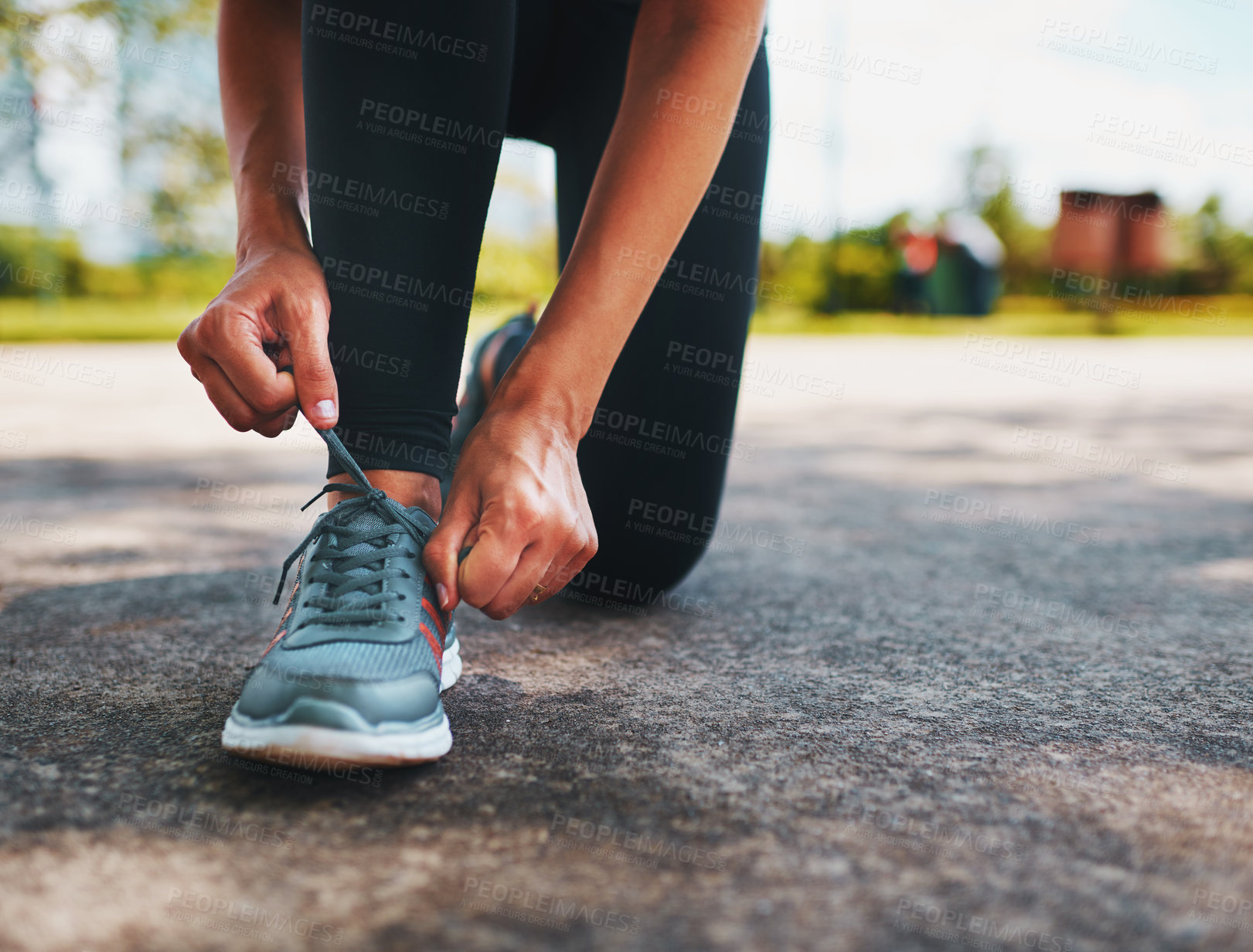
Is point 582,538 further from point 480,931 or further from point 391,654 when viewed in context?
point 480,931

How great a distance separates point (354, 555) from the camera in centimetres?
85

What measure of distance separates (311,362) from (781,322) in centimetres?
1520

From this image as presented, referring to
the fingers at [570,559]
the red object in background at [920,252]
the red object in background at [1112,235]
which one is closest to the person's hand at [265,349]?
the fingers at [570,559]

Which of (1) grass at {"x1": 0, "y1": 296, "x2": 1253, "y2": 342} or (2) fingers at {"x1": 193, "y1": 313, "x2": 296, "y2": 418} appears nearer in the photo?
(2) fingers at {"x1": 193, "y1": 313, "x2": 296, "y2": 418}

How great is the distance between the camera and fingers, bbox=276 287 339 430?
2.75 ft

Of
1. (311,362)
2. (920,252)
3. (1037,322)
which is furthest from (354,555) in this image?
(920,252)

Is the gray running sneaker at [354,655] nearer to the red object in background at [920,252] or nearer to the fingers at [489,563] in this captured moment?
the fingers at [489,563]

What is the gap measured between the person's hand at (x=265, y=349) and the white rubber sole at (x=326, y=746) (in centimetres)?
28

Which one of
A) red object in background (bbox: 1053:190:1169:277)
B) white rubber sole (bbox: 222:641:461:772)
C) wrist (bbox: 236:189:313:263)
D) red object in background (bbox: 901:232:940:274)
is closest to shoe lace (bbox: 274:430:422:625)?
white rubber sole (bbox: 222:641:461:772)

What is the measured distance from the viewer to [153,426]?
333 cm

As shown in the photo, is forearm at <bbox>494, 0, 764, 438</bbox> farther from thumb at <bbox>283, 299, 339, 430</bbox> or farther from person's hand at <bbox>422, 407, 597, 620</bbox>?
thumb at <bbox>283, 299, 339, 430</bbox>

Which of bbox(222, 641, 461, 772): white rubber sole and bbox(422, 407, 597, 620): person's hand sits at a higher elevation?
bbox(422, 407, 597, 620): person's hand

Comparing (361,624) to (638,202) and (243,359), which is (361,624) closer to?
(243,359)

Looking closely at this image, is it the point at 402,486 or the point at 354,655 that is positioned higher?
the point at 402,486
